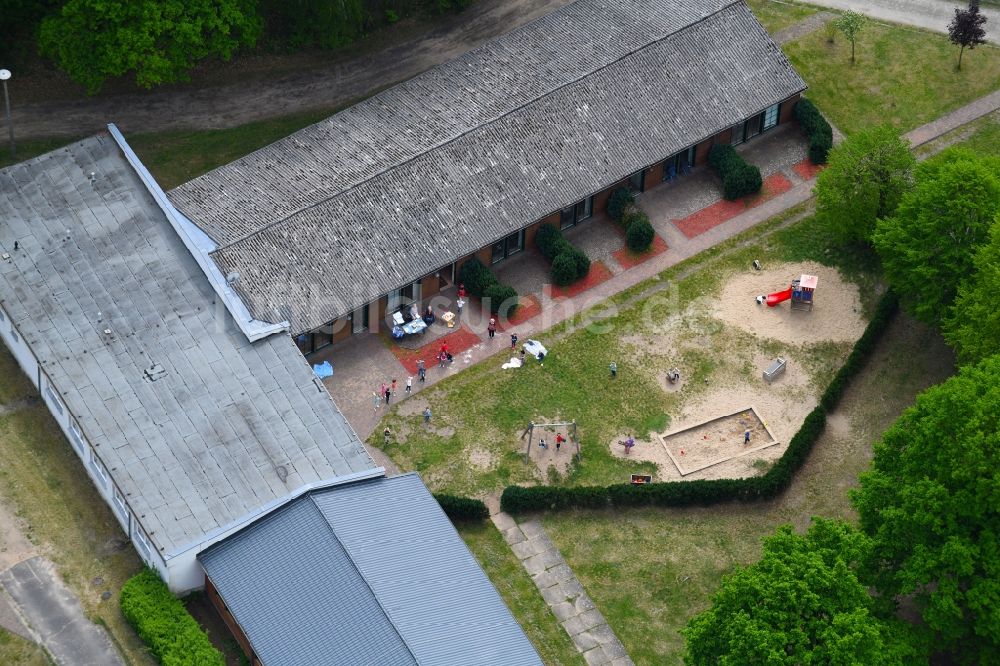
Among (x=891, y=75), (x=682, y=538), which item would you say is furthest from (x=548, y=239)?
(x=891, y=75)

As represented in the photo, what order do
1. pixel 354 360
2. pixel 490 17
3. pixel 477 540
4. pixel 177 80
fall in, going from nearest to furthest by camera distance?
pixel 477 540 < pixel 354 360 < pixel 177 80 < pixel 490 17

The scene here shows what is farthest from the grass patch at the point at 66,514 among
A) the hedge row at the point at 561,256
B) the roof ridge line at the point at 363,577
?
the hedge row at the point at 561,256

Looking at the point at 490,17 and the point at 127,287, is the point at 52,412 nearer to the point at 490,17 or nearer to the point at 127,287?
the point at 127,287

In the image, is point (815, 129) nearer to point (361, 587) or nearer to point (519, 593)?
point (519, 593)

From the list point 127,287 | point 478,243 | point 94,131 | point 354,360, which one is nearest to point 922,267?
point 478,243

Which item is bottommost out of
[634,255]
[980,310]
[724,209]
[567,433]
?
[980,310]

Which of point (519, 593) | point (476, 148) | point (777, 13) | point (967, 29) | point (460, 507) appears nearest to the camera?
point (519, 593)

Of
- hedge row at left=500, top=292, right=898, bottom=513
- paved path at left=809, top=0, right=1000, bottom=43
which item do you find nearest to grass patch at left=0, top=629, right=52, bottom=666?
hedge row at left=500, top=292, right=898, bottom=513
